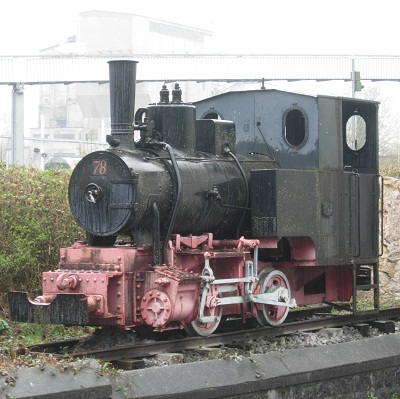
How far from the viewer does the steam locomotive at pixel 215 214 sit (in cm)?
887

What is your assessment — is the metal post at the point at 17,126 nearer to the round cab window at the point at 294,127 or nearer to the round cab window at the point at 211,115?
the round cab window at the point at 211,115

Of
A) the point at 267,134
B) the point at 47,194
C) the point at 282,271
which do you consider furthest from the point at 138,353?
the point at 47,194

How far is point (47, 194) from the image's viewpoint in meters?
12.6

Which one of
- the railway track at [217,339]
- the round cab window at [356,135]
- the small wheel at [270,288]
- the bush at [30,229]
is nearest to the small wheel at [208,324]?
the railway track at [217,339]

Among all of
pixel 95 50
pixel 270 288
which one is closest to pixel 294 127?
pixel 270 288

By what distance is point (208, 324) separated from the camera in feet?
31.8

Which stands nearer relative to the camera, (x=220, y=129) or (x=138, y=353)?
(x=138, y=353)

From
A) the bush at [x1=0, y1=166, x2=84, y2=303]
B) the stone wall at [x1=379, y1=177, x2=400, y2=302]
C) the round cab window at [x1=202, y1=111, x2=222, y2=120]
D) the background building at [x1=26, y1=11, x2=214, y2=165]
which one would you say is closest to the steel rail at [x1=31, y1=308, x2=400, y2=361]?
the round cab window at [x1=202, y1=111, x2=222, y2=120]

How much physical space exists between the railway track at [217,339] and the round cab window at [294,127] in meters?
2.29

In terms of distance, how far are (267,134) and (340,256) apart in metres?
1.81

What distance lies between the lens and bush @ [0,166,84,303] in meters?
12.1

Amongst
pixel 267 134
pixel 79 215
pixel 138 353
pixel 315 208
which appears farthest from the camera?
pixel 267 134

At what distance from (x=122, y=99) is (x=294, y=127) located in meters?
2.75

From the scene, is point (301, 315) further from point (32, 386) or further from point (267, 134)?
point (32, 386)
